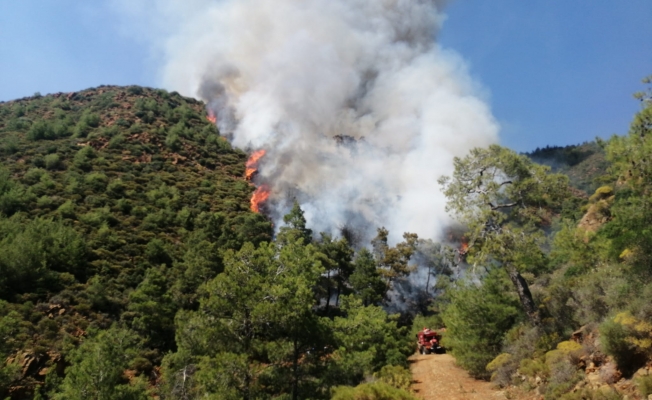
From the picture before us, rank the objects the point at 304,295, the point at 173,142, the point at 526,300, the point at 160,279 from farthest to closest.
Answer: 1. the point at 173,142
2. the point at 160,279
3. the point at 526,300
4. the point at 304,295

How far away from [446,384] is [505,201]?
314 inches

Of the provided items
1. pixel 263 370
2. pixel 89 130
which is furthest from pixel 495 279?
pixel 89 130

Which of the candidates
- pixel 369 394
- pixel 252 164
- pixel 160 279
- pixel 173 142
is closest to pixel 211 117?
pixel 173 142

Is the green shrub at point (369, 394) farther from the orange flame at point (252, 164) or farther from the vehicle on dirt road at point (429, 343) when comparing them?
the orange flame at point (252, 164)

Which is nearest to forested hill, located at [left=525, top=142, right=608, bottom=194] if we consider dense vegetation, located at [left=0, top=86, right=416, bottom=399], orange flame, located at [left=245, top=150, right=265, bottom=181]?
dense vegetation, located at [left=0, top=86, right=416, bottom=399]

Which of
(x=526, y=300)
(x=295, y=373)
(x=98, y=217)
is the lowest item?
(x=295, y=373)

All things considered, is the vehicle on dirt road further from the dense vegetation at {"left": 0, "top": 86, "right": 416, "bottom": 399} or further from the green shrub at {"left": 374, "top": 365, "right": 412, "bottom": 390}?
the green shrub at {"left": 374, "top": 365, "right": 412, "bottom": 390}

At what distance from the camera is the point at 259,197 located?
204 ft

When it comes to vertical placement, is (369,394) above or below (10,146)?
below

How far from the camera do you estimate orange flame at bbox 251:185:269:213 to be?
59.1m

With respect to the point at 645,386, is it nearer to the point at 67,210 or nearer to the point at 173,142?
the point at 67,210

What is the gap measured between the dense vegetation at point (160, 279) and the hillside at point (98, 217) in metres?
0.14

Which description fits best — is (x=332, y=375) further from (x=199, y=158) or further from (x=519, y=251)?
(x=199, y=158)

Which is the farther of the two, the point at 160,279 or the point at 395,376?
the point at 160,279
